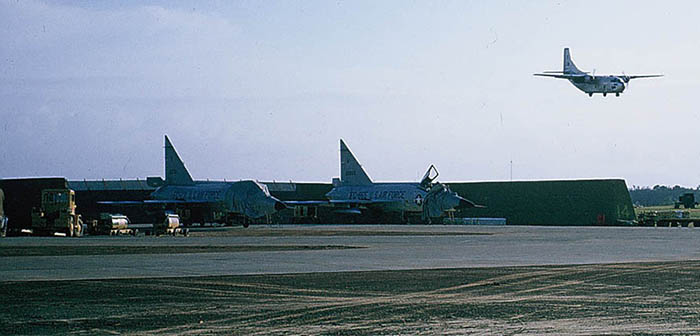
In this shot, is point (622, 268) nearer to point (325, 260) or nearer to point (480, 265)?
point (480, 265)

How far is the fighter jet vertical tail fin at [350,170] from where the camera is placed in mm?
86500

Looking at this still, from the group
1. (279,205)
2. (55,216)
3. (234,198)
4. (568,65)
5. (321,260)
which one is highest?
(568,65)

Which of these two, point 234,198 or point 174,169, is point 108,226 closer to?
point 234,198

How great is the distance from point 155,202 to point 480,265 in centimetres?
5006

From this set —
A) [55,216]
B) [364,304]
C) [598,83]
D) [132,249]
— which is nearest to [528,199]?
[598,83]

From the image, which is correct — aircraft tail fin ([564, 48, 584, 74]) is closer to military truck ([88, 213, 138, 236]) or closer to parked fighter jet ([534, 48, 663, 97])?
parked fighter jet ([534, 48, 663, 97])

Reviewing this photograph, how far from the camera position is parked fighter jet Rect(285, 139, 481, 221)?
254 ft

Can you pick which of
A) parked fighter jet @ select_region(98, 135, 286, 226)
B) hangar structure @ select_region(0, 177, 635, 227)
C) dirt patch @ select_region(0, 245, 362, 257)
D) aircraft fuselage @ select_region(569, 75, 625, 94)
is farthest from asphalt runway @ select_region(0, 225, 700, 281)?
aircraft fuselage @ select_region(569, 75, 625, 94)

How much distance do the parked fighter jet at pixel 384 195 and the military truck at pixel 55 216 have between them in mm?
29745

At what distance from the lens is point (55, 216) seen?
46.2 metres

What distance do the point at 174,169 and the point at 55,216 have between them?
28937 millimetres

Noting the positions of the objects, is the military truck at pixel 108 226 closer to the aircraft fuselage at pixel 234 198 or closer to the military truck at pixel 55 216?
the military truck at pixel 55 216

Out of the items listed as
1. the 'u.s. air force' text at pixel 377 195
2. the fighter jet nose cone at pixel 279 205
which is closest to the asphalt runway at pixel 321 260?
the fighter jet nose cone at pixel 279 205

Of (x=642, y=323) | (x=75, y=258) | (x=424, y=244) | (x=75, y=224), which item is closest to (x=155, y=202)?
(x=75, y=224)
